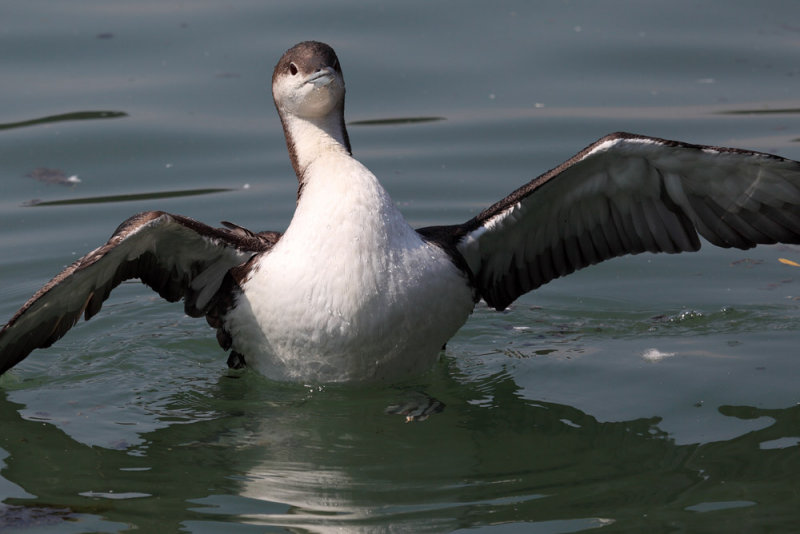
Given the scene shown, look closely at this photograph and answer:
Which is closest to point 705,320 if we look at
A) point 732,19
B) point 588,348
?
point 588,348

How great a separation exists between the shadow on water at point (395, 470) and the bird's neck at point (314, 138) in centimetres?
135

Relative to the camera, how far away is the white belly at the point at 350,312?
686 centimetres

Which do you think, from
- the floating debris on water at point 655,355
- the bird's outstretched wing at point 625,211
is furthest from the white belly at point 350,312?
the floating debris on water at point 655,355

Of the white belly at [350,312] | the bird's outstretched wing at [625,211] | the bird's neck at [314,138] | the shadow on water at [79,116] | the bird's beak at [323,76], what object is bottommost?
the white belly at [350,312]

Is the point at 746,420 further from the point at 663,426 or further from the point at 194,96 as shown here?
the point at 194,96

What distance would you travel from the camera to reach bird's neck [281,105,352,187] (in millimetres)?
7410

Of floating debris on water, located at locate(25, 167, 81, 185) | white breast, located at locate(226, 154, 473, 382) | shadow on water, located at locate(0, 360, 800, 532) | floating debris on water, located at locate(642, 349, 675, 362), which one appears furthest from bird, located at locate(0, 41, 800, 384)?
Answer: floating debris on water, located at locate(25, 167, 81, 185)

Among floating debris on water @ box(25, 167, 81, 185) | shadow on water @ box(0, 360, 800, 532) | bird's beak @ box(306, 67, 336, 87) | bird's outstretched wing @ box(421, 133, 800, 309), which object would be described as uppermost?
bird's beak @ box(306, 67, 336, 87)

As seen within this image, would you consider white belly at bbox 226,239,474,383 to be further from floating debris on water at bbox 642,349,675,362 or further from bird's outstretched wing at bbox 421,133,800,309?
floating debris on water at bbox 642,349,675,362

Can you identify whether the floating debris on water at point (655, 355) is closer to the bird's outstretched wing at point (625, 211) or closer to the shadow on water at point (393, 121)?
the bird's outstretched wing at point (625, 211)

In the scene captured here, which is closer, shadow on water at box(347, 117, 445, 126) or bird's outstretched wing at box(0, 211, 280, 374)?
bird's outstretched wing at box(0, 211, 280, 374)

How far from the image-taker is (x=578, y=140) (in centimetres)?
1113

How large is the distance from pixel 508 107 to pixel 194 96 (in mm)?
2865

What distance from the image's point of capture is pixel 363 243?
22.5 feet
